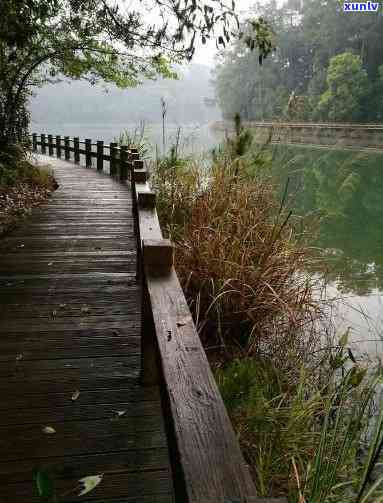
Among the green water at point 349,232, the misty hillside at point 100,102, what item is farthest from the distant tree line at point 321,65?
the misty hillside at point 100,102

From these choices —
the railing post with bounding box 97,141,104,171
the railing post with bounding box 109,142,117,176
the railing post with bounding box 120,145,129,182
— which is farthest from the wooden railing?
the railing post with bounding box 97,141,104,171

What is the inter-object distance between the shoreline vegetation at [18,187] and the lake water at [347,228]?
7.01 ft

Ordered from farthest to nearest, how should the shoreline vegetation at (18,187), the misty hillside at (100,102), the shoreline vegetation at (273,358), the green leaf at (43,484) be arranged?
the misty hillside at (100,102) → the shoreline vegetation at (18,187) → the shoreline vegetation at (273,358) → the green leaf at (43,484)

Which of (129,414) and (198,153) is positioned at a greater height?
(198,153)

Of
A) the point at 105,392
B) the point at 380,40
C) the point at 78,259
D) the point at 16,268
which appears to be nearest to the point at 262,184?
the point at 78,259

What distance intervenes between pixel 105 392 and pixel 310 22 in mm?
53152

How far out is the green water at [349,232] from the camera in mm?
4387

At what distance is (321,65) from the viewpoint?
149ft

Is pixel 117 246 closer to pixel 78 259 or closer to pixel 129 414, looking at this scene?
pixel 78 259

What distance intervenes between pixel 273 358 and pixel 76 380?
1.49 metres

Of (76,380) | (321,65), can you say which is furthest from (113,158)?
(321,65)

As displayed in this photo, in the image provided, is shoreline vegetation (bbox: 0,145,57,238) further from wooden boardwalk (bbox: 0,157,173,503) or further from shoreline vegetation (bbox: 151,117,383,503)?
shoreline vegetation (bbox: 151,117,383,503)

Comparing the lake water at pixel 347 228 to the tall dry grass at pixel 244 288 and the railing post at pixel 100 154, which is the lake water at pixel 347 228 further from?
the railing post at pixel 100 154

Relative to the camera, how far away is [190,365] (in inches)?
44.2
